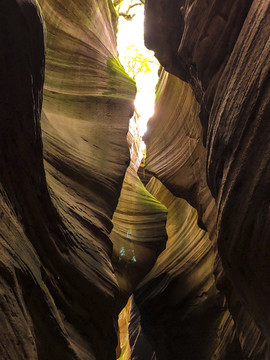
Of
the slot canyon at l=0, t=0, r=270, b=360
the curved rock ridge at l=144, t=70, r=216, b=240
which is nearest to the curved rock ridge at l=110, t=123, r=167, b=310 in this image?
the slot canyon at l=0, t=0, r=270, b=360

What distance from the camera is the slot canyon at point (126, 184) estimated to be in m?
3.37

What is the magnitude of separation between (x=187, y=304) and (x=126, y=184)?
2.79 m

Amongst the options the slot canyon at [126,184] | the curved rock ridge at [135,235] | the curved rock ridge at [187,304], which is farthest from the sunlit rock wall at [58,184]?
the curved rock ridge at [187,304]

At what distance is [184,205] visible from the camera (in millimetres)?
9922

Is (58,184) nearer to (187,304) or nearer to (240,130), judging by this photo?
(240,130)

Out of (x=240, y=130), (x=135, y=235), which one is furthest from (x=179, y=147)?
(x=240, y=130)

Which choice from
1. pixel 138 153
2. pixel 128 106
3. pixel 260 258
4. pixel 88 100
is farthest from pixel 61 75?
pixel 138 153

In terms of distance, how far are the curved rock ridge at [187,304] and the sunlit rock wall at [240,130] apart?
1.37 metres

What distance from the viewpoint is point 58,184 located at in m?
4.94

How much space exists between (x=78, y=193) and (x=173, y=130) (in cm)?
395

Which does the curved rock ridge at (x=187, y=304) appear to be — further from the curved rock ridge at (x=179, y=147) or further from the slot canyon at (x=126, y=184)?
the curved rock ridge at (x=179, y=147)

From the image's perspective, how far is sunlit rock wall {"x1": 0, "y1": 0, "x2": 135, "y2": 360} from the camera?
10.4 feet

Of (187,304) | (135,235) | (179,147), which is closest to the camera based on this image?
(135,235)

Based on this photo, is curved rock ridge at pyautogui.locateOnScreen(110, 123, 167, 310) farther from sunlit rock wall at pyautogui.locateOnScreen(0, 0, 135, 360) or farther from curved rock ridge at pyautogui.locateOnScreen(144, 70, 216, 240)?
sunlit rock wall at pyautogui.locateOnScreen(0, 0, 135, 360)
